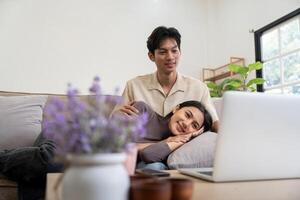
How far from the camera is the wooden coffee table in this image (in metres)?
0.60

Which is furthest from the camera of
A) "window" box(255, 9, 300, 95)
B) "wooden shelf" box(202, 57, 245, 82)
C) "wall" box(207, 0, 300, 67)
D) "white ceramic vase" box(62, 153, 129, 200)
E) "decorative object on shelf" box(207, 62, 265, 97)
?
"wooden shelf" box(202, 57, 245, 82)

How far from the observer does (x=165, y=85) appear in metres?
1.78

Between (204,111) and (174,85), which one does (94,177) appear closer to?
(204,111)

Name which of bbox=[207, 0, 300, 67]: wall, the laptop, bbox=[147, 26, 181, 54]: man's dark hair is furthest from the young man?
bbox=[207, 0, 300, 67]: wall

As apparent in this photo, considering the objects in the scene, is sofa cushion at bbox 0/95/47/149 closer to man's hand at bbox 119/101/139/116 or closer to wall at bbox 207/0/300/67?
man's hand at bbox 119/101/139/116

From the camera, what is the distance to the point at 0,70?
351 cm

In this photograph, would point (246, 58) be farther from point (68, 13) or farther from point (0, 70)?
point (0, 70)

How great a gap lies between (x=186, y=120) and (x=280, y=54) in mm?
2395

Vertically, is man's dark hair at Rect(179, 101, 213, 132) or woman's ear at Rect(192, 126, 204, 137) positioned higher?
man's dark hair at Rect(179, 101, 213, 132)

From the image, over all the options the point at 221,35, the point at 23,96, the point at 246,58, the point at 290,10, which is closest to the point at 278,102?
the point at 23,96

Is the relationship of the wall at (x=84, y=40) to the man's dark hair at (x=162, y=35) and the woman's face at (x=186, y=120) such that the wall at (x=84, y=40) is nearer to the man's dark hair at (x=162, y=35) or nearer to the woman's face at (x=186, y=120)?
the man's dark hair at (x=162, y=35)

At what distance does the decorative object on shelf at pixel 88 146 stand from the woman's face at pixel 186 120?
983mm

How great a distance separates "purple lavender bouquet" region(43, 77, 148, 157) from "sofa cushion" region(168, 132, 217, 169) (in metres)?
0.84

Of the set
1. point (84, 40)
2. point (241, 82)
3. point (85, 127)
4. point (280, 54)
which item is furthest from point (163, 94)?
point (84, 40)
